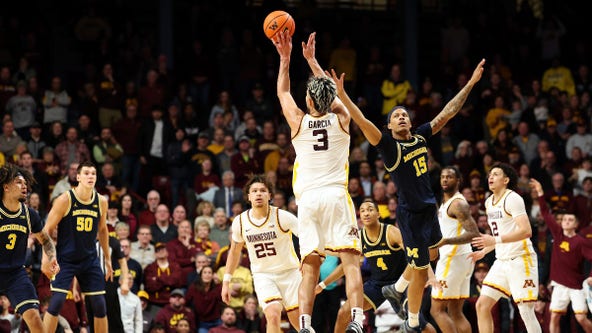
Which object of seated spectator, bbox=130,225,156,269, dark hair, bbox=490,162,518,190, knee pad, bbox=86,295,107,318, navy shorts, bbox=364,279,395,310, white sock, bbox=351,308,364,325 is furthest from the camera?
seated spectator, bbox=130,225,156,269

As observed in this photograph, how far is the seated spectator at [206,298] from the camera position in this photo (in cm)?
1588

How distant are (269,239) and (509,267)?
297 cm

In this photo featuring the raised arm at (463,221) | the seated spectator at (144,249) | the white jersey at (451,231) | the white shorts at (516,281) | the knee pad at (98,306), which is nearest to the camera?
the raised arm at (463,221)

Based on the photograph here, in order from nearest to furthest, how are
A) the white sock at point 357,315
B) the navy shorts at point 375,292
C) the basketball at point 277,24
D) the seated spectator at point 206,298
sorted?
1. the white sock at point 357,315
2. the basketball at point 277,24
3. the navy shorts at point 375,292
4. the seated spectator at point 206,298

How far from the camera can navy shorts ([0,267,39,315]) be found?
12000mm

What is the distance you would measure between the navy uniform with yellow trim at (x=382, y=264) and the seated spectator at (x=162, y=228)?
4.76m

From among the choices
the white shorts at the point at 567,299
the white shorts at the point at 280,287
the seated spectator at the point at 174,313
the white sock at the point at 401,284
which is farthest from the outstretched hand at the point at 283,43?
the white shorts at the point at 567,299

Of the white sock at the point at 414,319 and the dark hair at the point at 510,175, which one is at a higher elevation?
the dark hair at the point at 510,175

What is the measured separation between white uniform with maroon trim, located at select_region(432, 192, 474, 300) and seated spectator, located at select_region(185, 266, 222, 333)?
4241 millimetres

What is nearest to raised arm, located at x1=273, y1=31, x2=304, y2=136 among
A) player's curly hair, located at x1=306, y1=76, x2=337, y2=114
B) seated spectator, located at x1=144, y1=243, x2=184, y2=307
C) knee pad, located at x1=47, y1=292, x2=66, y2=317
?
player's curly hair, located at x1=306, y1=76, x2=337, y2=114

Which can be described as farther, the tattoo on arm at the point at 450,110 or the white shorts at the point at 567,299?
the white shorts at the point at 567,299

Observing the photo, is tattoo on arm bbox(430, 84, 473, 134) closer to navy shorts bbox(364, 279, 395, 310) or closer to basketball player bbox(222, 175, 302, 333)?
basketball player bbox(222, 175, 302, 333)

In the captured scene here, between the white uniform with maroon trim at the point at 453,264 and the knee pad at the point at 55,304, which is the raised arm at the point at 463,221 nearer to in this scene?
the white uniform with maroon trim at the point at 453,264

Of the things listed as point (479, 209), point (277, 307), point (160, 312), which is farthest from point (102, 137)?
point (277, 307)
